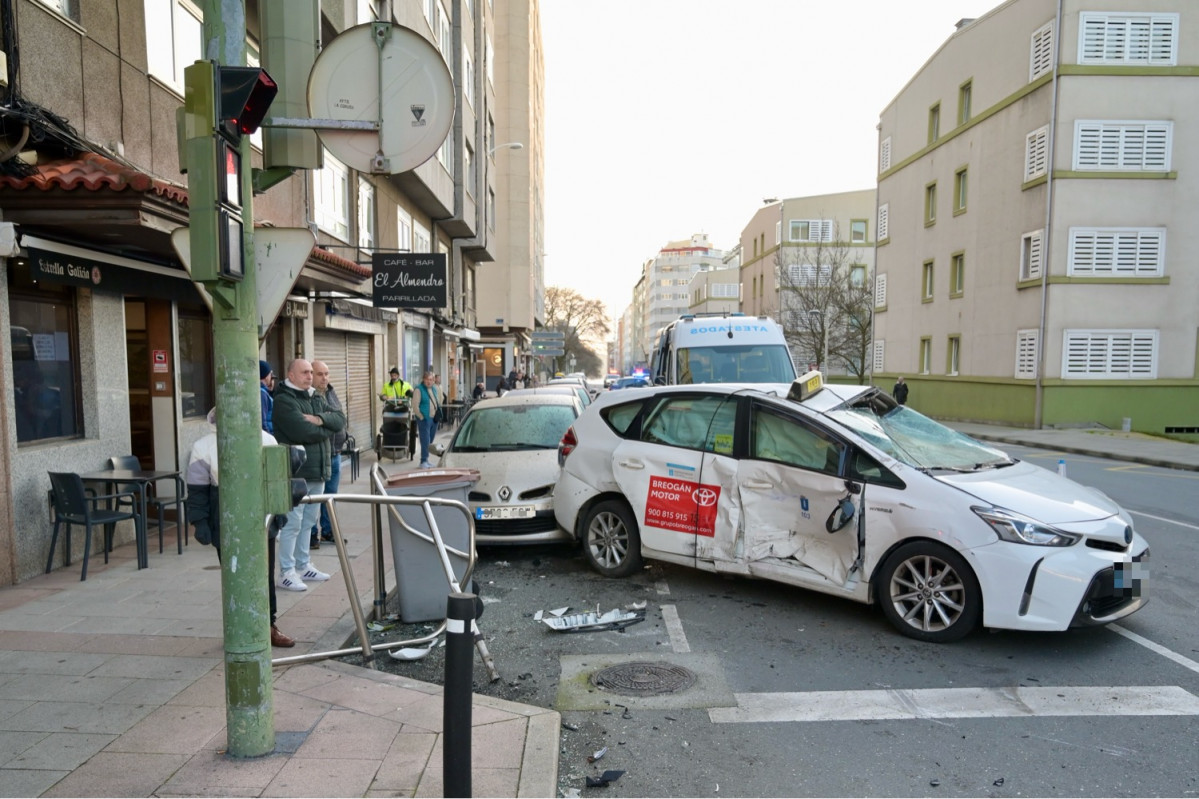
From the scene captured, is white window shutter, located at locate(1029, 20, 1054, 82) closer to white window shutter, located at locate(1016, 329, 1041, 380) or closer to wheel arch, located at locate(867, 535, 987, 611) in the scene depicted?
white window shutter, located at locate(1016, 329, 1041, 380)

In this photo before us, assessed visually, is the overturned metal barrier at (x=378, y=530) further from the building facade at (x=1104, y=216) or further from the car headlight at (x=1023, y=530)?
the building facade at (x=1104, y=216)

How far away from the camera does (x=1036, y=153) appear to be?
2508 cm

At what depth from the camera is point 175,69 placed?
8938mm


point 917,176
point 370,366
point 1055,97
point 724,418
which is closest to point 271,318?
point 724,418

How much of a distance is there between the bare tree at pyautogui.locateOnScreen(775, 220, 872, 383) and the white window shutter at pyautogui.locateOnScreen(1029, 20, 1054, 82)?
60.2 ft

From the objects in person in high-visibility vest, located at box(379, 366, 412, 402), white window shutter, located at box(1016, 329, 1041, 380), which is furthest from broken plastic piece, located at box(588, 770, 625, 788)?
white window shutter, located at box(1016, 329, 1041, 380)

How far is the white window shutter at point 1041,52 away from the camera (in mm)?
24281

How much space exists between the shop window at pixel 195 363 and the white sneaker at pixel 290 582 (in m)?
4.07

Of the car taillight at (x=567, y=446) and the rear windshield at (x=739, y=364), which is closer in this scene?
the car taillight at (x=567, y=446)

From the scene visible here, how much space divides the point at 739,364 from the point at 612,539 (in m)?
7.25

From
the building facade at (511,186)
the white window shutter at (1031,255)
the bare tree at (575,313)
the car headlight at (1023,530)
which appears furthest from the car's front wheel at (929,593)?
the bare tree at (575,313)

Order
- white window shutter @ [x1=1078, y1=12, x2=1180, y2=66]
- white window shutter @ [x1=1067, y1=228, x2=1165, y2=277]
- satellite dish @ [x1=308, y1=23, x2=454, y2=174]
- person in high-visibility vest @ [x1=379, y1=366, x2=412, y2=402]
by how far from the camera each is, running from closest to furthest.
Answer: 1. satellite dish @ [x1=308, y1=23, x2=454, y2=174]
2. person in high-visibility vest @ [x1=379, y1=366, x2=412, y2=402]
3. white window shutter @ [x1=1078, y1=12, x2=1180, y2=66]
4. white window shutter @ [x1=1067, y1=228, x2=1165, y2=277]

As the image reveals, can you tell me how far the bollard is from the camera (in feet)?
8.65

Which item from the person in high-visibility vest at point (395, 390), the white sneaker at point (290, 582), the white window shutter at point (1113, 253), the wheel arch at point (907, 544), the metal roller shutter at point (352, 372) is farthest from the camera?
the white window shutter at point (1113, 253)
